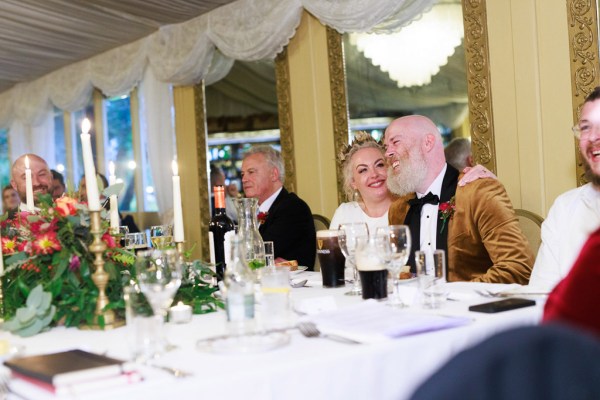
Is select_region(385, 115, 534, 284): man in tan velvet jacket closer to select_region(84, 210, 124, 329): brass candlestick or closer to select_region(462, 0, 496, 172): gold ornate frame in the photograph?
select_region(462, 0, 496, 172): gold ornate frame

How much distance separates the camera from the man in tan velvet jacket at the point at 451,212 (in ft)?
9.99

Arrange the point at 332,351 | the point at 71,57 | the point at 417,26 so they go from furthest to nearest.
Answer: the point at 71,57, the point at 417,26, the point at 332,351

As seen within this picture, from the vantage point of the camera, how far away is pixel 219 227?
277 centimetres

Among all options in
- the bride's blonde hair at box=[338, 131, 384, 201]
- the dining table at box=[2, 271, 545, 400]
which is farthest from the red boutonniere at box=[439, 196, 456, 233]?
the dining table at box=[2, 271, 545, 400]

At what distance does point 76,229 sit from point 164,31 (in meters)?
5.31

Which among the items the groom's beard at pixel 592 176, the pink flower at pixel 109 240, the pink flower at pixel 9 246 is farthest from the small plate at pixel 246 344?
the groom's beard at pixel 592 176

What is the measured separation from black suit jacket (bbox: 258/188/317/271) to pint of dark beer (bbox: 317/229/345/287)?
170 cm

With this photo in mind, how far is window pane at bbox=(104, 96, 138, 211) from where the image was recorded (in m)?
8.14

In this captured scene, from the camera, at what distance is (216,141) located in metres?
7.01

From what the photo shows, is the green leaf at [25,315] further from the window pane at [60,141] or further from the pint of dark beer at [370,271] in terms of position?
the window pane at [60,141]

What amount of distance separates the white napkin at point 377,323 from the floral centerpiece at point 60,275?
21.4 inches

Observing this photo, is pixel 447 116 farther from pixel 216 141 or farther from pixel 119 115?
pixel 119 115

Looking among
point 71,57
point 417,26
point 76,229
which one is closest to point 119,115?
point 71,57

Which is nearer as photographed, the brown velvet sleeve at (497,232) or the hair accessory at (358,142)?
the brown velvet sleeve at (497,232)
